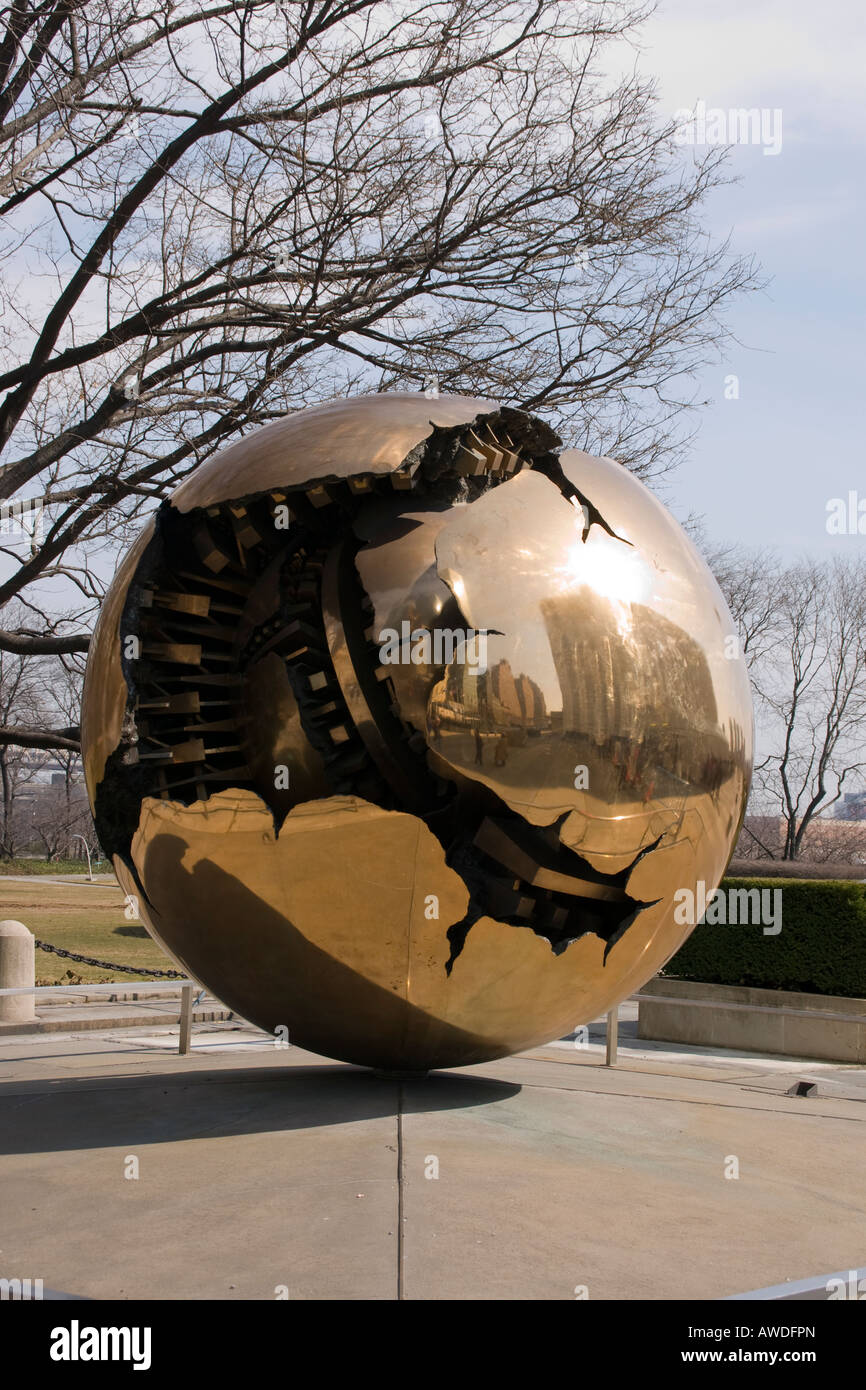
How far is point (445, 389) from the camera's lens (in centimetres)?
1446

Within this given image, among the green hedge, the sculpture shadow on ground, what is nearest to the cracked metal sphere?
the sculpture shadow on ground

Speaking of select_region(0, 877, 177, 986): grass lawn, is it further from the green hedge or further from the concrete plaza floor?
the concrete plaza floor

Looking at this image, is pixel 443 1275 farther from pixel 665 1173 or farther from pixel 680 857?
pixel 680 857

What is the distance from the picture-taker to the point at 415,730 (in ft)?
17.0

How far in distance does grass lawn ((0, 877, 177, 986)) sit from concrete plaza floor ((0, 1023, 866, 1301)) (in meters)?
7.20

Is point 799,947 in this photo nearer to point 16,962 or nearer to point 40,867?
point 16,962

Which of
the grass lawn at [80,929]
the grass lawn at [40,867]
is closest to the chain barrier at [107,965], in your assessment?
the grass lawn at [80,929]

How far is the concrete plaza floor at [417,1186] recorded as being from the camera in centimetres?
391

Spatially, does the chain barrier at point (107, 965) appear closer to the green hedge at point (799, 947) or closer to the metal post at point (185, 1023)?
the metal post at point (185, 1023)

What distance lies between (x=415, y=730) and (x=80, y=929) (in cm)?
1902

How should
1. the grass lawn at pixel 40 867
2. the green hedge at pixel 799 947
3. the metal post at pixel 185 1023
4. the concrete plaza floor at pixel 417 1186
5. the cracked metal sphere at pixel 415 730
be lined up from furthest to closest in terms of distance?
the grass lawn at pixel 40 867, the green hedge at pixel 799 947, the metal post at pixel 185 1023, the cracked metal sphere at pixel 415 730, the concrete plaza floor at pixel 417 1186

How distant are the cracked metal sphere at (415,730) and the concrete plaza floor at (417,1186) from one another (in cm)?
51

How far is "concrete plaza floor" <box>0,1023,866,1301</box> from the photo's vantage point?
3914 millimetres

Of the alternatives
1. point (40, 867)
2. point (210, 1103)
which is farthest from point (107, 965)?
point (40, 867)
